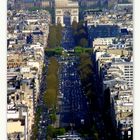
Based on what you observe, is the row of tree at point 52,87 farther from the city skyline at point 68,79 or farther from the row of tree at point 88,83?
the row of tree at point 88,83

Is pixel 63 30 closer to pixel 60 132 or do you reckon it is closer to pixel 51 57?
pixel 51 57

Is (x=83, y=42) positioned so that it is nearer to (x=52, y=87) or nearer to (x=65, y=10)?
(x=65, y=10)

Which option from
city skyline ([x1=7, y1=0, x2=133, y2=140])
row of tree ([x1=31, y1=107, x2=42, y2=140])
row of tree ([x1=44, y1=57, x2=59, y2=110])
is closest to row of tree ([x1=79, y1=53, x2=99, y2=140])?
city skyline ([x1=7, y1=0, x2=133, y2=140])

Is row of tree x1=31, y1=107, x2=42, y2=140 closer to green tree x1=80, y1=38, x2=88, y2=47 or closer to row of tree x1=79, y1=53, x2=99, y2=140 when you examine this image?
row of tree x1=79, y1=53, x2=99, y2=140

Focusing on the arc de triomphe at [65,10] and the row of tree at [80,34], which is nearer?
the arc de triomphe at [65,10]

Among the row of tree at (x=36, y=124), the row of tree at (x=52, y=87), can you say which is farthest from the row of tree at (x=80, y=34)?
the row of tree at (x=36, y=124)

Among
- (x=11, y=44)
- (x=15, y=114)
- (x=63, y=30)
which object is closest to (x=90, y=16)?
(x=63, y=30)

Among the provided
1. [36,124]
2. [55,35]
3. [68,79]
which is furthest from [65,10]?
[36,124]
